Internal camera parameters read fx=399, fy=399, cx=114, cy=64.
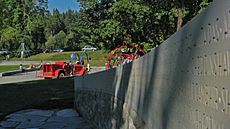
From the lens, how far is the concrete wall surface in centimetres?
197

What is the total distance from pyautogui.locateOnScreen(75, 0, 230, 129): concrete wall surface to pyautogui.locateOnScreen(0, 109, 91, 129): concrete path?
207 inches

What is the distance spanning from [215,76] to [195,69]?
389 millimetres

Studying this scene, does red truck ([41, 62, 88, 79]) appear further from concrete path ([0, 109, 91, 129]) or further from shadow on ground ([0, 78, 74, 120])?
concrete path ([0, 109, 91, 129])

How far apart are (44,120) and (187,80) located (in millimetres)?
9506

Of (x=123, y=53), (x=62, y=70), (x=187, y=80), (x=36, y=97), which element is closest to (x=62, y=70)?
(x=62, y=70)

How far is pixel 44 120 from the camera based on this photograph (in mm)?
11664

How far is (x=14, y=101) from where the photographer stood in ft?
51.0

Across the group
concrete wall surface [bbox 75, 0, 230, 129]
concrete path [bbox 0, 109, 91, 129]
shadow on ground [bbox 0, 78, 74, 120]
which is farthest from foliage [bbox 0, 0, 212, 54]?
concrete wall surface [bbox 75, 0, 230, 129]

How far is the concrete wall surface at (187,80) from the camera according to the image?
1.97 m

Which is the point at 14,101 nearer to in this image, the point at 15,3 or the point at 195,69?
the point at 195,69

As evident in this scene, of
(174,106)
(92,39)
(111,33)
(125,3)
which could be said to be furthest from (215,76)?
(92,39)

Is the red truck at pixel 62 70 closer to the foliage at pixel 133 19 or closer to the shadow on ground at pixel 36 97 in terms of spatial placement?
the foliage at pixel 133 19

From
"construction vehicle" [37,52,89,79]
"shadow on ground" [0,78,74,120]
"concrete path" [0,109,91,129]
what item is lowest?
"concrete path" [0,109,91,129]

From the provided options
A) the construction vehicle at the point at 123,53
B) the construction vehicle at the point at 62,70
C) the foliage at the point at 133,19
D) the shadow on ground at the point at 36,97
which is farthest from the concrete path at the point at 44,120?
the construction vehicle at the point at 62,70
